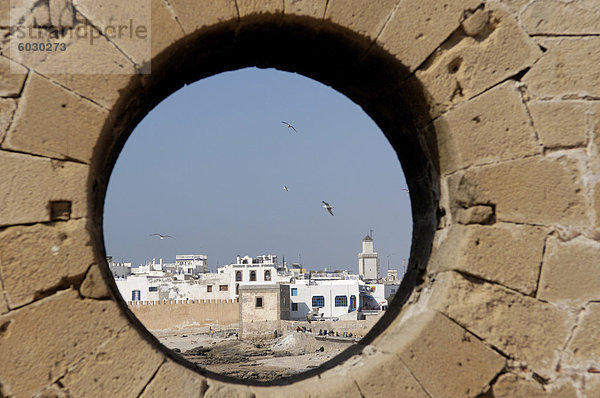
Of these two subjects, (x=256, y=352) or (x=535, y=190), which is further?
(x=256, y=352)

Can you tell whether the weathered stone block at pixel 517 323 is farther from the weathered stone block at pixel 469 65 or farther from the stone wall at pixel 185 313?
the stone wall at pixel 185 313

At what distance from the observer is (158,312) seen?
50.8m

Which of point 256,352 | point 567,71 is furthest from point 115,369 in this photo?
point 256,352

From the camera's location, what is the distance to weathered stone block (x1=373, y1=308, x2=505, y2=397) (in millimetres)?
2713

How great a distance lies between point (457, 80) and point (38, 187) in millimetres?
2045

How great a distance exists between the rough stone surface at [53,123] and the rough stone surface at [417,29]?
1.44 metres

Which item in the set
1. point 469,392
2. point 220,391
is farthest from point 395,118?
point 220,391

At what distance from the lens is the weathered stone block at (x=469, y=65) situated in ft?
9.42

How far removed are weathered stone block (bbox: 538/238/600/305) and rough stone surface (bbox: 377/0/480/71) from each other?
3.69 feet

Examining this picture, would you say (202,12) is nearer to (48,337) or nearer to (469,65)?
(469,65)

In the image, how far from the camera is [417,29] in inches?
113

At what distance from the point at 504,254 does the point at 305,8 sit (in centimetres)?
154

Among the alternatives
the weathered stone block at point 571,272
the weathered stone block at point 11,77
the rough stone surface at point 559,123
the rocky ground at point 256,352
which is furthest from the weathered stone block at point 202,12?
the rocky ground at point 256,352

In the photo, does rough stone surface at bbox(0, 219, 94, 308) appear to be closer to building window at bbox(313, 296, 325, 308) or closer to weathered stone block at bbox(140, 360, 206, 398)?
weathered stone block at bbox(140, 360, 206, 398)
